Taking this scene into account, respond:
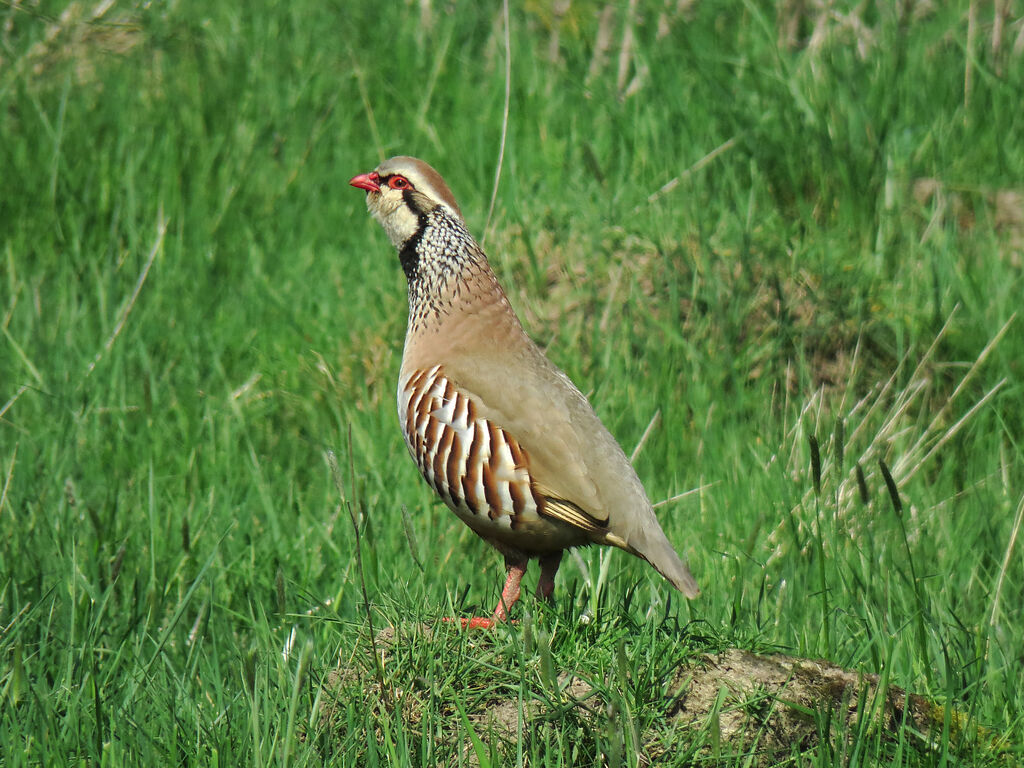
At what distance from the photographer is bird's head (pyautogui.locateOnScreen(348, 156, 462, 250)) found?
4.56m

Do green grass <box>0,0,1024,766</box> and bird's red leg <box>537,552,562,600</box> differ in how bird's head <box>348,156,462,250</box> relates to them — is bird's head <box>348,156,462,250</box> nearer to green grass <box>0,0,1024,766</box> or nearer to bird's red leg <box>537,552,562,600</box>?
green grass <box>0,0,1024,766</box>

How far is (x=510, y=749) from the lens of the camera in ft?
9.62

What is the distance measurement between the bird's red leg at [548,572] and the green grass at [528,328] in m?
0.10

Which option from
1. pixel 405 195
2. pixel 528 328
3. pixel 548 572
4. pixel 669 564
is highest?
pixel 405 195

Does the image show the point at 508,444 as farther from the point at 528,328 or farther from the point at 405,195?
the point at 528,328

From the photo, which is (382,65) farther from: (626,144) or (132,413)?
(132,413)

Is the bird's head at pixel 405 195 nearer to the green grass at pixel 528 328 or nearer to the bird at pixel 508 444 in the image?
the bird at pixel 508 444

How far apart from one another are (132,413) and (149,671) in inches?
88.2

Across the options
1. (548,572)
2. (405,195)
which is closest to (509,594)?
(548,572)

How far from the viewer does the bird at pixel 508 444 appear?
3.78 m

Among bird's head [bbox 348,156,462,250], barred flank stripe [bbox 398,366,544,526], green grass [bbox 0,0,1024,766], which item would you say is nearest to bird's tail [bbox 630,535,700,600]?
green grass [bbox 0,0,1024,766]

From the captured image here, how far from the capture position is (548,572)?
400 centimetres

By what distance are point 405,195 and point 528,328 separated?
1.35 metres

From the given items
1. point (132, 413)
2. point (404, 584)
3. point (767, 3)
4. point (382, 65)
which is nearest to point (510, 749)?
point (404, 584)
